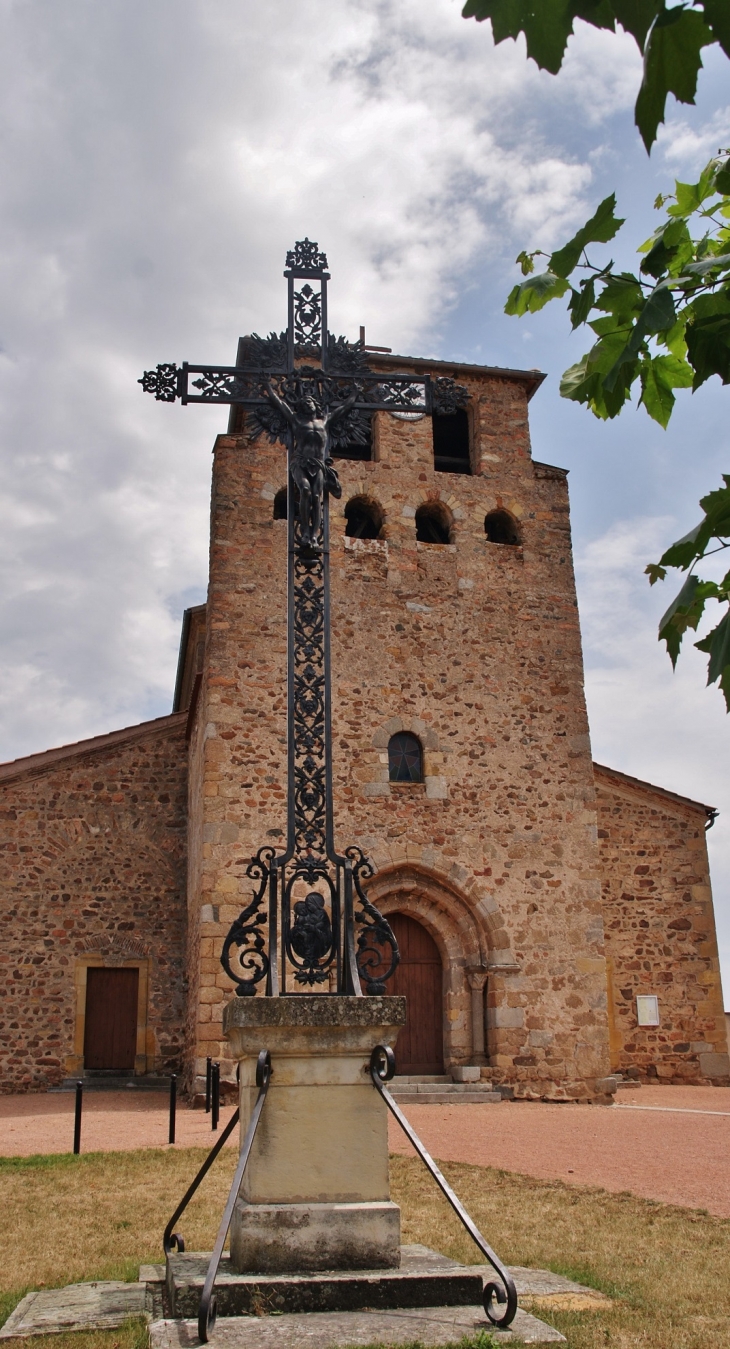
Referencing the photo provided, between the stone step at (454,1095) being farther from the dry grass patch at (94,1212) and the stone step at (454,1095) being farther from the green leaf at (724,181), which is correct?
the green leaf at (724,181)

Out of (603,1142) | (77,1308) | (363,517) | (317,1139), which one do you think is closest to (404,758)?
(363,517)

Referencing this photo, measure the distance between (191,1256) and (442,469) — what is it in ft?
49.4

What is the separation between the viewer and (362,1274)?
3.88 metres

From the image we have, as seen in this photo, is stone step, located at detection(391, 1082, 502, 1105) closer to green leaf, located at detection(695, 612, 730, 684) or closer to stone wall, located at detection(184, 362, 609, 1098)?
stone wall, located at detection(184, 362, 609, 1098)

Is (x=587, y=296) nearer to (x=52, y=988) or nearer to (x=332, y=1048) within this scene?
(x=332, y=1048)

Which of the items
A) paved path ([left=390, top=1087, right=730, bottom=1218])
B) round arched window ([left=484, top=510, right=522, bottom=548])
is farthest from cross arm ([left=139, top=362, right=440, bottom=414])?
round arched window ([left=484, top=510, right=522, bottom=548])

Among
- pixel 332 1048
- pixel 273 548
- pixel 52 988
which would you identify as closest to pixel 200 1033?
pixel 52 988

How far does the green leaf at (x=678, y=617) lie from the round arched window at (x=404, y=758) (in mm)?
12968

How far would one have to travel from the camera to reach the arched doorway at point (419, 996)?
14781 mm

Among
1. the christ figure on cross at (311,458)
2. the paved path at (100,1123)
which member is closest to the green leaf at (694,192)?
the christ figure on cross at (311,458)

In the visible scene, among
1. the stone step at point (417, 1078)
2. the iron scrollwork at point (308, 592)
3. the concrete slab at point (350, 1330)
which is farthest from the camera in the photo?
the stone step at point (417, 1078)

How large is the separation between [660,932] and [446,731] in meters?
5.14

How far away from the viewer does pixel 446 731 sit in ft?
51.3

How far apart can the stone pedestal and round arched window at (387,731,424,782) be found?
1103 centimetres
